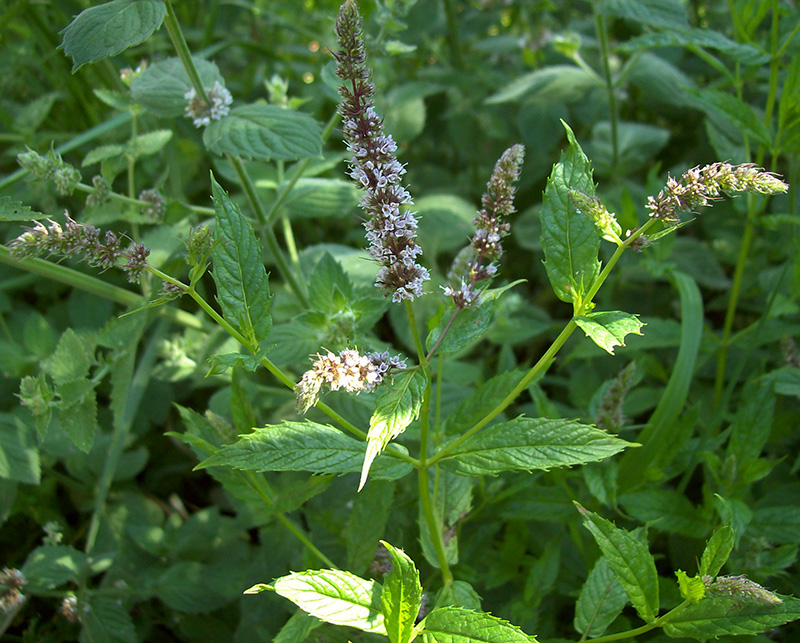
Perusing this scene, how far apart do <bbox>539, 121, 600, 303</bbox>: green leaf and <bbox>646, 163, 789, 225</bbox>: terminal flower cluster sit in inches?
4.9

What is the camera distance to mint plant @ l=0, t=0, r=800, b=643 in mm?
975

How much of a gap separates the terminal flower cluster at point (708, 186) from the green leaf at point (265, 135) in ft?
2.63

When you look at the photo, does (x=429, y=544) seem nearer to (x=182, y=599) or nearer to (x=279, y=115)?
(x=182, y=599)

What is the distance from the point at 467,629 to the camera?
953mm

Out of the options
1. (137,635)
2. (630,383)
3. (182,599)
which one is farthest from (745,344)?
(137,635)

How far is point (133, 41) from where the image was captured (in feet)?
3.95

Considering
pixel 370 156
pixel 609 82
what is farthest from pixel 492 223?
pixel 609 82

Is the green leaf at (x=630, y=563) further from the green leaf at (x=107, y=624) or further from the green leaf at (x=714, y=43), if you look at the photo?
the green leaf at (x=714, y=43)

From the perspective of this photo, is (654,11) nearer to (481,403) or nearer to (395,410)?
(481,403)

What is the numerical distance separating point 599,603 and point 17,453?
1.41 m

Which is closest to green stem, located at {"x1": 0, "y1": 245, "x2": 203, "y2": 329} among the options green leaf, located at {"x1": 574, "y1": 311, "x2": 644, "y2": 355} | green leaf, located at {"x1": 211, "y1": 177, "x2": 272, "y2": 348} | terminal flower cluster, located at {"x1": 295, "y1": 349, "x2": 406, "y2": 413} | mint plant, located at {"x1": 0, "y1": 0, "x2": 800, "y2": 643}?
mint plant, located at {"x1": 0, "y1": 0, "x2": 800, "y2": 643}

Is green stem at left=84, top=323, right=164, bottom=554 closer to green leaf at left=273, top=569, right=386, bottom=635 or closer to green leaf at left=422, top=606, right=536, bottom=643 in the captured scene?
green leaf at left=273, top=569, right=386, bottom=635

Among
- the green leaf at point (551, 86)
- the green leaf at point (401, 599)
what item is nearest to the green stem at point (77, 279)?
the green leaf at point (401, 599)

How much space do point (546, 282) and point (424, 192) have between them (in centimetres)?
64
